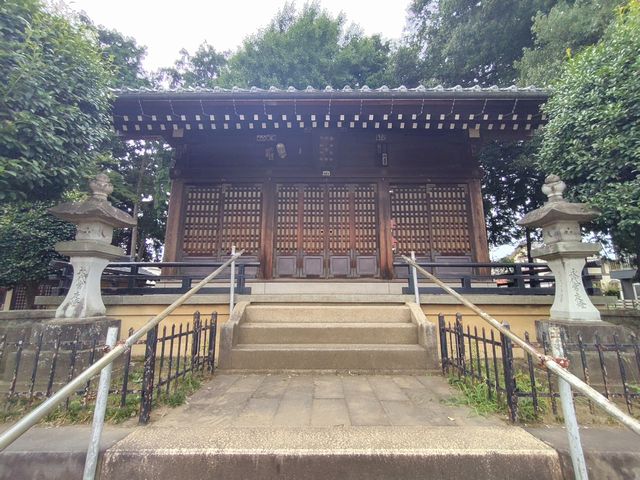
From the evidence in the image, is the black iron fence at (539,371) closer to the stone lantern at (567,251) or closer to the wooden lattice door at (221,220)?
the stone lantern at (567,251)

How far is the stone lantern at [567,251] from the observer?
12.9 feet

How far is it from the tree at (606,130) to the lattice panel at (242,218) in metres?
6.29

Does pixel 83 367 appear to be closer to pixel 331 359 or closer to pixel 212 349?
pixel 212 349

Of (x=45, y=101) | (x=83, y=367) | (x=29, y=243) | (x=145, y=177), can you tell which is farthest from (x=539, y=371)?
(x=145, y=177)

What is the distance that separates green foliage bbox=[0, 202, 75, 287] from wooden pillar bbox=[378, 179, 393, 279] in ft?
27.4

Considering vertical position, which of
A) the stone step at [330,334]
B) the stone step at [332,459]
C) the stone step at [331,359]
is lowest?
the stone step at [332,459]

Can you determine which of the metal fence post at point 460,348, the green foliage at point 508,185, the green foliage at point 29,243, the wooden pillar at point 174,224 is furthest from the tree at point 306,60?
the metal fence post at point 460,348

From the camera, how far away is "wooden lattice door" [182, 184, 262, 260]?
299 inches

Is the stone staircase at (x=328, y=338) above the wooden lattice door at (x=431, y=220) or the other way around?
the other way around

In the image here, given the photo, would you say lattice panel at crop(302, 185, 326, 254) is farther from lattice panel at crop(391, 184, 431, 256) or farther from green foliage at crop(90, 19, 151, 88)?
green foliage at crop(90, 19, 151, 88)

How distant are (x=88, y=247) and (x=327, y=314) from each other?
3537 millimetres

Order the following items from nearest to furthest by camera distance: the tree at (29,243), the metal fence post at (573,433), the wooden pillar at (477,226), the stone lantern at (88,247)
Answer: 1. the metal fence post at (573,433)
2. the stone lantern at (88,247)
3. the wooden pillar at (477,226)
4. the tree at (29,243)

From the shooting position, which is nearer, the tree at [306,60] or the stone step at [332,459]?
the stone step at [332,459]

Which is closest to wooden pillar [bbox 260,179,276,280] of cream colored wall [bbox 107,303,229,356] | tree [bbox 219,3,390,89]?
cream colored wall [bbox 107,303,229,356]
